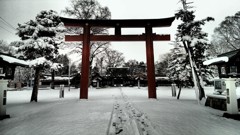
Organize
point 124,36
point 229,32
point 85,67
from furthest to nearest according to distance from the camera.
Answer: point 229,32 < point 124,36 < point 85,67

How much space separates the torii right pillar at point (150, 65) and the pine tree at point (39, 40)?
7.20 meters

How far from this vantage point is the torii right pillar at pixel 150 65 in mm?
10984

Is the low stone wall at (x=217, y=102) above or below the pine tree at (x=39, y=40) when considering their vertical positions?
below

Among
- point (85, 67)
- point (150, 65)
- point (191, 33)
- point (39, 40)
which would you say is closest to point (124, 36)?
point (150, 65)

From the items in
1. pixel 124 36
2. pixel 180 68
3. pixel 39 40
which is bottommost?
pixel 180 68

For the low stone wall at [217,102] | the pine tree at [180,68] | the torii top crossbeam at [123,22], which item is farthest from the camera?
the pine tree at [180,68]

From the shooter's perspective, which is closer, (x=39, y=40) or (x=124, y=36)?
(x=39, y=40)

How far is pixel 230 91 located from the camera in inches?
238

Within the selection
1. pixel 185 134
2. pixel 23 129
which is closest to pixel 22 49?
pixel 23 129

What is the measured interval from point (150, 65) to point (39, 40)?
28.3 ft

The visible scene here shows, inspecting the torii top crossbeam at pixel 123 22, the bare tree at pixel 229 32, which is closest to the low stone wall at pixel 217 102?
the torii top crossbeam at pixel 123 22

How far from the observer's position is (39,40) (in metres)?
10.9

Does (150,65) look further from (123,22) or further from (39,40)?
(39,40)

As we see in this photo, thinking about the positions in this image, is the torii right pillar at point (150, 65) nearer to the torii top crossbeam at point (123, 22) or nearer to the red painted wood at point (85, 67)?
the torii top crossbeam at point (123, 22)
